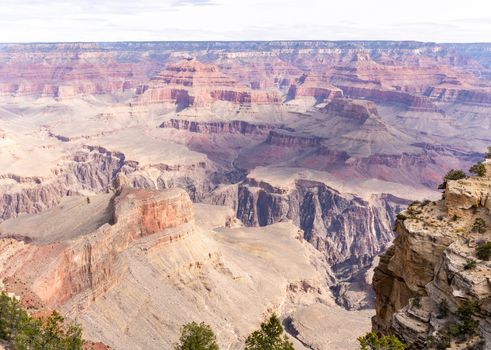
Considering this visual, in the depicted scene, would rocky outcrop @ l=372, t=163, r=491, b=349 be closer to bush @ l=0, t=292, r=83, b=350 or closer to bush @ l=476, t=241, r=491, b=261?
bush @ l=476, t=241, r=491, b=261

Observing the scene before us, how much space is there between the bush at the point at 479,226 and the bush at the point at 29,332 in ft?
111

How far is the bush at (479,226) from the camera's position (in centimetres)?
3192

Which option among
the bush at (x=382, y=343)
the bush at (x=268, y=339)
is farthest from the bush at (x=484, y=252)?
the bush at (x=268, y=339)

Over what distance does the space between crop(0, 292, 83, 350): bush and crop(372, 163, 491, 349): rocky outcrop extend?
27336mm

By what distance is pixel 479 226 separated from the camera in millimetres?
32156

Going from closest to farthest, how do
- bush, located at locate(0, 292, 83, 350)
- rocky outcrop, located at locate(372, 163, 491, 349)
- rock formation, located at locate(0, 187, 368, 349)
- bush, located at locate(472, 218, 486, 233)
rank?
rocky outcrop, located at locate(372, 163, 491, 349), bush, located at locate(472, 218, 486, 233), bush, located at locate(0, 292, 83, 350), rock formation, located at locate(0, 187, 368, 349)

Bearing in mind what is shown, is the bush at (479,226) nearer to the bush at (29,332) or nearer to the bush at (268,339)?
the bush at (268,339)

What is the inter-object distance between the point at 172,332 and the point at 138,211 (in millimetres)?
23458

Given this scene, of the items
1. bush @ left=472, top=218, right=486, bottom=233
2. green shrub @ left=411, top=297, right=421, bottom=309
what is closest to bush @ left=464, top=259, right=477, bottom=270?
bush @ left=472, top=218, right=486, bottom=233

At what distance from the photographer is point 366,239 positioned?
16488cm

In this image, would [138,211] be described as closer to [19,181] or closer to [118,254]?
[118,254]

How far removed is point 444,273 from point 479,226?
15.8 feet

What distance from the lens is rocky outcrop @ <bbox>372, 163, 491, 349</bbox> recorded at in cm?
2756

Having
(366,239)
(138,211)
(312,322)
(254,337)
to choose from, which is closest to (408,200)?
(366,239)
